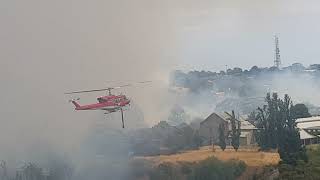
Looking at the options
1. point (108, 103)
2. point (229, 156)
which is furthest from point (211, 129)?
point (108, 103)

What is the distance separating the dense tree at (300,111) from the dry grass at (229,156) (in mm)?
562

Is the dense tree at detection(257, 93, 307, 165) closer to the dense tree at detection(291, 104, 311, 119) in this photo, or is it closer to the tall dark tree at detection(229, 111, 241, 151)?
the dense tree at detection(291, 104, 311, 119)

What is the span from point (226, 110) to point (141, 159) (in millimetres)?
1183

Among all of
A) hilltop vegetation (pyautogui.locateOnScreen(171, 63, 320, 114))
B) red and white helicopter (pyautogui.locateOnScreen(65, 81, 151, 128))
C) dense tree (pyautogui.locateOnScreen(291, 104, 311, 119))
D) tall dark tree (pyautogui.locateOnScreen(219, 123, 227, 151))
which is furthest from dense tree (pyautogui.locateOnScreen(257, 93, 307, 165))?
red and white helicopter (pyautogui.locateOnScreen(65, 81, 151, 128))

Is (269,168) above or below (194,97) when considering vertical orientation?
below

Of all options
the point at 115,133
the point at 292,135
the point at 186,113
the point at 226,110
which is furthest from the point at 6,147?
the point at 292,135

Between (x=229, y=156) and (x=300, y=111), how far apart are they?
1.01m

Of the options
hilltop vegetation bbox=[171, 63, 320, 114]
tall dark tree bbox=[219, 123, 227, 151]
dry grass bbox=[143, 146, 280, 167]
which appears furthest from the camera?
hilltop vegetation bbox=[171, 63, 320, 114]

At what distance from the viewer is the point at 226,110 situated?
25.2 feet

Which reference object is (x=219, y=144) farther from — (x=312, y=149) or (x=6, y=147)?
(x=6, y=147)

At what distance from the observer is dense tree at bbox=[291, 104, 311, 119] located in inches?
294

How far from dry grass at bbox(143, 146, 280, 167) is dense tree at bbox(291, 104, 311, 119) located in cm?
56

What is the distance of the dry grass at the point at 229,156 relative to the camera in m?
7.15

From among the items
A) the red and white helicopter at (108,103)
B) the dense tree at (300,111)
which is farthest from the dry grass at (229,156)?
the red and white helicopter at (108,103)
